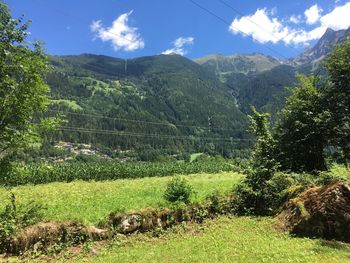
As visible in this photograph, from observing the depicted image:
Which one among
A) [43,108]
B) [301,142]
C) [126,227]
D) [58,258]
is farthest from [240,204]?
[43,108]

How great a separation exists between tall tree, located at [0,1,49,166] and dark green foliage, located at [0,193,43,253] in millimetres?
2906

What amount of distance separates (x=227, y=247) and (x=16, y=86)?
46.0 feet

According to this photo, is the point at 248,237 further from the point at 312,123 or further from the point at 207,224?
the point at 312,123

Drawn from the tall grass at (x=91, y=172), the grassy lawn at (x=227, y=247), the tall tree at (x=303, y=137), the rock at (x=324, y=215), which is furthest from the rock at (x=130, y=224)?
the tall grass at (x=91, y=172)

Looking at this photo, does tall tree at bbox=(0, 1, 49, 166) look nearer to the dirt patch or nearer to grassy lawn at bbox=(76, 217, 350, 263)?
the dirt patch

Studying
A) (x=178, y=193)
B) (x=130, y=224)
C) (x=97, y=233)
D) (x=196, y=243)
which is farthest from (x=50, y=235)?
(x=178, y=193)

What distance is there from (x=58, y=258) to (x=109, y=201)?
6.79m

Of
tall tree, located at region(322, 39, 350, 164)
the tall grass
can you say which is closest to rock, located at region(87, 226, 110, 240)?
tall tree, located at region(322, 39, 350, 164)

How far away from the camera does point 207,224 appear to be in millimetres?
23844

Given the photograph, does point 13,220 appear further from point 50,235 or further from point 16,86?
point 16,86

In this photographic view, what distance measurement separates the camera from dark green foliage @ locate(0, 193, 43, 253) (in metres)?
19.7

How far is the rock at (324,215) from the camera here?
19.9m

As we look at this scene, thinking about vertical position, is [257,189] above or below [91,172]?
above

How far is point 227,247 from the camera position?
61.8ft
